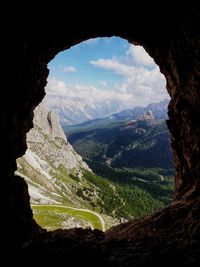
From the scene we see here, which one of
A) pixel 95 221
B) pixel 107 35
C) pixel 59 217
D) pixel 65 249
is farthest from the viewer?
pixel 95 221

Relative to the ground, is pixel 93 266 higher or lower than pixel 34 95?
lower

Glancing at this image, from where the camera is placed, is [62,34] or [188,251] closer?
[188,251]

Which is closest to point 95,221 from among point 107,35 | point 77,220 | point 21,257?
point 77,220

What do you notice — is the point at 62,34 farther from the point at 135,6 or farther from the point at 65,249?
the point at 65,249

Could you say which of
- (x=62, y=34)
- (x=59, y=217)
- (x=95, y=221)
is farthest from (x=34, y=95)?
(x=95, y=221)

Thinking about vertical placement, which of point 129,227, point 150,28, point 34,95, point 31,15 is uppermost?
point 150,28

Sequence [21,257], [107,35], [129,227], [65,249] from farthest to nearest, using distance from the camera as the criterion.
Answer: [107,35] < [129,227] < [65,249] < [21,257]
